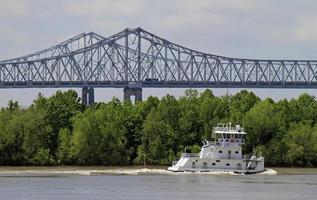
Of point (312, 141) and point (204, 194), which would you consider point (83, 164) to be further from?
point (204, 194)

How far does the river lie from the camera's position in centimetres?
7462

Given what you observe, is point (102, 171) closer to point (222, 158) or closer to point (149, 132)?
point (222, 158)

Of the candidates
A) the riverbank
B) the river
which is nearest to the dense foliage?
the riverbank

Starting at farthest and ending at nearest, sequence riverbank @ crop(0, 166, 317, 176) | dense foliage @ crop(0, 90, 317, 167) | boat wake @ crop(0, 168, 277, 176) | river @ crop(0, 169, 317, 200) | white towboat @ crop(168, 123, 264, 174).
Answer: dense foliage @ crop(0, 90, 317, 167) < white towboat @ crop(168, 123, 264, 174) < riverbank @ crop(0, 166, 317, 176) < boat wake @ crop(0, 168, 277, 176) < river @ crop(0, 169, 317, 200)

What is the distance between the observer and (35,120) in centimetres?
12156

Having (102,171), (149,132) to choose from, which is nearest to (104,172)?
(102,171)

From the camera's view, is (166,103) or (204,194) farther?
(166,103)

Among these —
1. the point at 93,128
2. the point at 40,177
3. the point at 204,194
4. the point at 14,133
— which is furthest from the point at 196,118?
the point at 204,194

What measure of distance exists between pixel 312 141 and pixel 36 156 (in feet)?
95.4

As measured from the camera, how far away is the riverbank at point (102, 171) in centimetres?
10194

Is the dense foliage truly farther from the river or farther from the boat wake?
the river

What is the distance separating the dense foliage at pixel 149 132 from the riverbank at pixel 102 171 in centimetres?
390

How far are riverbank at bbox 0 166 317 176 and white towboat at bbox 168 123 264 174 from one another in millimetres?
867

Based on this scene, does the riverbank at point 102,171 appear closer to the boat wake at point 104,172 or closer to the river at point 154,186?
the boat wake at point 104,172
